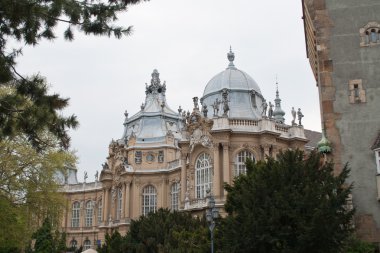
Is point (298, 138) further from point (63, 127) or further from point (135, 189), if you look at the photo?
point (63, 127)

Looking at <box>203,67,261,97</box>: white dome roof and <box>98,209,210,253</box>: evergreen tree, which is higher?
<box>203,67,261,97</box>: white dome roof

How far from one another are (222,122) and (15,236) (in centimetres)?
2074

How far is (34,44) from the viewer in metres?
13.1

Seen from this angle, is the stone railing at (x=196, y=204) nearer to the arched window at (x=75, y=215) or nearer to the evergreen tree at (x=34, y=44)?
the evergreen tree at (x=34, y=44)

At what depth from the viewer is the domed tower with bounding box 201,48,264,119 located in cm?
4644

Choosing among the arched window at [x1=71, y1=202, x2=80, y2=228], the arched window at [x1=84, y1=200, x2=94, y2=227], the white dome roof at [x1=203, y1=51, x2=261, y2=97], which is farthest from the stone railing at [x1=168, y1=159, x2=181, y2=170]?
the arched window at [x1=71, y1=202, x2=80, y2=228]

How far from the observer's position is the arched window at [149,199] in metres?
56.0

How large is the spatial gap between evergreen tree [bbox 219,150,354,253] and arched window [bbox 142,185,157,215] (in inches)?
1361

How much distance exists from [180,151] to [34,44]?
4023cm

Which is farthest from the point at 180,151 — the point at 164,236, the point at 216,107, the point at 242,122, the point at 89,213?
the point at 89,213

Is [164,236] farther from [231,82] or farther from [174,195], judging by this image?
[174,195]

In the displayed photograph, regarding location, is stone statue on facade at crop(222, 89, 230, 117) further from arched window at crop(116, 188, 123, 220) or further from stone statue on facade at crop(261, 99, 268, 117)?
arched window at crop(116, 188, 123, 220)

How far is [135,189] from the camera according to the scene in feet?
185

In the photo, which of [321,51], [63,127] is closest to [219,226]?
[321,51]
